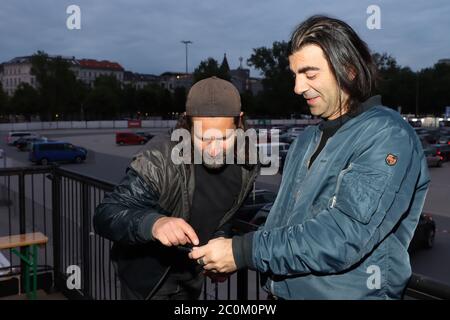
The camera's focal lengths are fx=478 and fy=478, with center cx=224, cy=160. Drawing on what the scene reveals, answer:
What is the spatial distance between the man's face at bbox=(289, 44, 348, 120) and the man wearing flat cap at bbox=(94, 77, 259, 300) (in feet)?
1.42

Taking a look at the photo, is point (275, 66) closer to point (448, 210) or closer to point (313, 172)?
point (448, 210)

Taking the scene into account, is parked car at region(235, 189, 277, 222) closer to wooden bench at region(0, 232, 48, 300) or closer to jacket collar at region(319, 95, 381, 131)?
wooden bench at region(0, 232, 48, 300)

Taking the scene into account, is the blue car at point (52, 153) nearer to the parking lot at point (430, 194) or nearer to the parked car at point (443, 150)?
the parking lot at point (430, 194)

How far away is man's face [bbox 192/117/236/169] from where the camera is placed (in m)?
2.02

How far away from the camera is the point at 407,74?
82688mm

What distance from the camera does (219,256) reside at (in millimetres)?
1544

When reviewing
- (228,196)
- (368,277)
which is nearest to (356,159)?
(368,277)

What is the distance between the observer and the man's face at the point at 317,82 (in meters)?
1.59

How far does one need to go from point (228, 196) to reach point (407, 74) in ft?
288

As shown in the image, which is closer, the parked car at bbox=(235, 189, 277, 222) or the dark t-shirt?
the dark t-shirt

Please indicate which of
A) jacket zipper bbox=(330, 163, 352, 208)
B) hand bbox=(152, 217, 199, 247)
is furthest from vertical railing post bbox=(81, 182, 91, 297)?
jacket zipper bbox=(330, 163, 352, 208)

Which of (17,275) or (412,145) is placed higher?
(412,145)

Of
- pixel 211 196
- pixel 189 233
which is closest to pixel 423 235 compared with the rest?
pixel 211 196

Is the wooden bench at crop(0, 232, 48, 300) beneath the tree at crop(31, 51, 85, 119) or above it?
beneath
